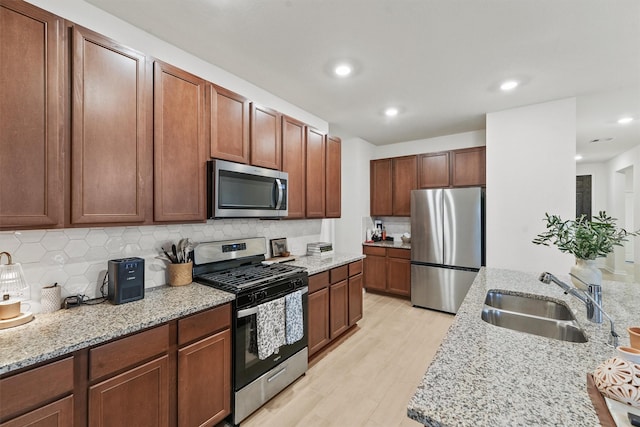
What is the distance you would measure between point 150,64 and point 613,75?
12.6 ft

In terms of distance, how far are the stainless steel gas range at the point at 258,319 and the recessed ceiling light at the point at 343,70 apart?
70.0 inches

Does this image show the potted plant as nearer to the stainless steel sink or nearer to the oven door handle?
the stainless steel sink

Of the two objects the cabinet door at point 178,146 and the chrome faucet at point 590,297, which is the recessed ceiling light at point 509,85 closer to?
the chrome faucet at point 590,297

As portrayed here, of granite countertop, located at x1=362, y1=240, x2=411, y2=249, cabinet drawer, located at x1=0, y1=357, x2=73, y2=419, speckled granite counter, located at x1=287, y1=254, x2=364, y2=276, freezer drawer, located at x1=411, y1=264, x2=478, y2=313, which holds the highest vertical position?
speckled granite counter, located at x1=287, y1=254, x2=364, y2=276

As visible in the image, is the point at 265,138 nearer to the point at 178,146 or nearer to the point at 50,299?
the point at 178,146

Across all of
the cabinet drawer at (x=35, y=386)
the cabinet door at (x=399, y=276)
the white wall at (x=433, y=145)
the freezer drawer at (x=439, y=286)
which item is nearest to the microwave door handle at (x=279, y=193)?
the cabinet drawer at (x=35, y=386)

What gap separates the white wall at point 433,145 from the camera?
4.12m

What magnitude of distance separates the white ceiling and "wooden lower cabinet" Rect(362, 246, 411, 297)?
2265mm

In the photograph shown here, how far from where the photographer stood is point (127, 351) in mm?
1278

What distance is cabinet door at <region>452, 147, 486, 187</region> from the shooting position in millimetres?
3833

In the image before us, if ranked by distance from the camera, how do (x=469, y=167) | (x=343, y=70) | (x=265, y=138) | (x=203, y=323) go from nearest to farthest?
(x=203, y=323) < (x=343, y=70) < (x=265, y=138) < (x=469, y=167)

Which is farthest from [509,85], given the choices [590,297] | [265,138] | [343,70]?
[265,138]

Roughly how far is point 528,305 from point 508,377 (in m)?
1.16

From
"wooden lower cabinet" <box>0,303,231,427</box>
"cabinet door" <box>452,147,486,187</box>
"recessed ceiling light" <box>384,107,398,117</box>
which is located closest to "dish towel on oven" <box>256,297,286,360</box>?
"wooden lower cabinet" <box>0,303,231,427</box>
